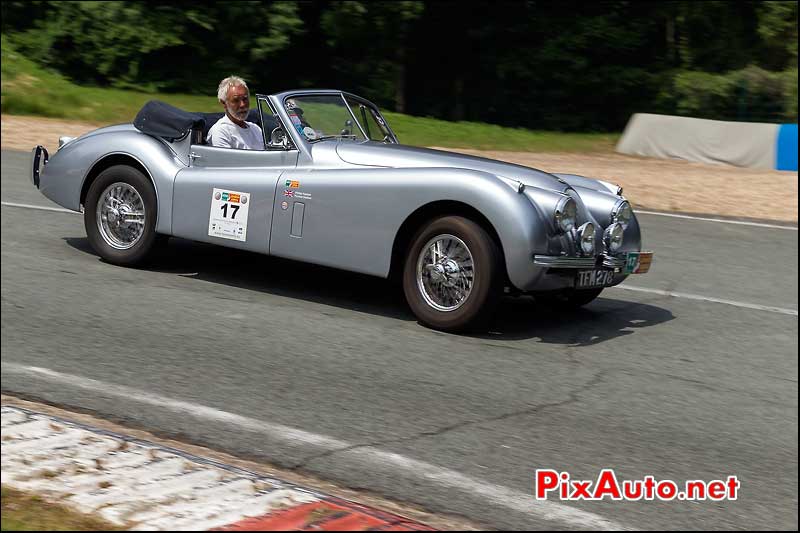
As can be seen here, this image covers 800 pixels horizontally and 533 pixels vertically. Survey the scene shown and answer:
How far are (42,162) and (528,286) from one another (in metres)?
4.59

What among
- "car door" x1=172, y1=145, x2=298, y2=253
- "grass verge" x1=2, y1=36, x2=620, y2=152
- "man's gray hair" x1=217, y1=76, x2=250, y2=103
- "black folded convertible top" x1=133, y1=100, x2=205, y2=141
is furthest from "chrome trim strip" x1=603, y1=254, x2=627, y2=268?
"grass verge" x1=2, y1=36, x2=620, y2=152

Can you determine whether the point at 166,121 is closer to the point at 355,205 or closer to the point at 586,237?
the point at 355,205

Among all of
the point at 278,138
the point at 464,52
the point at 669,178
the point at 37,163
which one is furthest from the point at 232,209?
the point at 464,52

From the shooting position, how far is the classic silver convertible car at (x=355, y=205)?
7008mm

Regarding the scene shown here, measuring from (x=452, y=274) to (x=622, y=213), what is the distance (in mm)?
1522

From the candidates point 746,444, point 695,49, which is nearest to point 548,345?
point 746,444

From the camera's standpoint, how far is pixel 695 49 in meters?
32.2

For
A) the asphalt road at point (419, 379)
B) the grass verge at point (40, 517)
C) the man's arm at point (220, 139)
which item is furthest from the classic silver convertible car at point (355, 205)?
the grass verge at point (40, 517)

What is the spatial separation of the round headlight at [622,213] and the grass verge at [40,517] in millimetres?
4864

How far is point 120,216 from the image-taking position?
27.9ft

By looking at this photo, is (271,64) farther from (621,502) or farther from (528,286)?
(621,502)

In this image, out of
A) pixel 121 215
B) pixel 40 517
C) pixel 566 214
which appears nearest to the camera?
pixel 40 517

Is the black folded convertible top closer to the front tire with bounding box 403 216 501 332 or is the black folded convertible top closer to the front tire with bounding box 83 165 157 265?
the front tire with bounding box 83 165 157 265

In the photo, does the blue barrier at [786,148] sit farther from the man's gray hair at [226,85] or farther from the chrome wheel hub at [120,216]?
the chrome wheel hub at [120,216]
